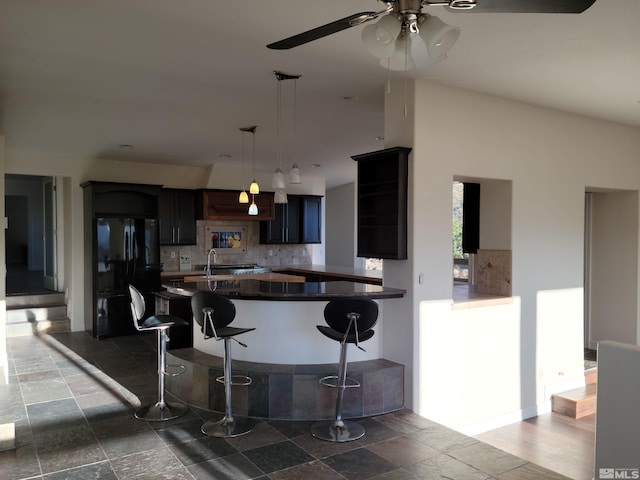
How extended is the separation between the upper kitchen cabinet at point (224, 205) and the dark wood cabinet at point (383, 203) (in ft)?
12.8

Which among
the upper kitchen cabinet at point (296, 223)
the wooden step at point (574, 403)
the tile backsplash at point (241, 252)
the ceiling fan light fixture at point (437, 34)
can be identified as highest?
the ceiling fan light fixture at point (437, 34)

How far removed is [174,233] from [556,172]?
5415 mm

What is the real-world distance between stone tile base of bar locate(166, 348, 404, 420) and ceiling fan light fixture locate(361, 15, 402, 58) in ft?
8.18

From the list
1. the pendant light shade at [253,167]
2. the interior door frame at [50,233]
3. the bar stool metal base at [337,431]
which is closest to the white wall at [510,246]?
the bar stool metal base at [337,431]

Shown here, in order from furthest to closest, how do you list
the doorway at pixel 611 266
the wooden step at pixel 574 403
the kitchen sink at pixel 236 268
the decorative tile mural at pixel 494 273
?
the kitchen sink at pixel 236 268 → the doorway at pixel 611 266 → the wooden step at pixel 574 403 → the decorative tile mural at pixel 494 273

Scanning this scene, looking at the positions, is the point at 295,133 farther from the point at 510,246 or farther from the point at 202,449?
the point at 202,449

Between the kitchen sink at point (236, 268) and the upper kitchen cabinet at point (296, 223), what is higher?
the upper kitchen cabinet at point (296, 223)

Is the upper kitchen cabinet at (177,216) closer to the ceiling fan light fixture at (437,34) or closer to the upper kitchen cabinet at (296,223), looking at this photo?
the upper kitchen cabinet at (296,223)

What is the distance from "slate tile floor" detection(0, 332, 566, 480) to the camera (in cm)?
290

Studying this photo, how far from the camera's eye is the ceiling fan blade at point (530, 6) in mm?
1874

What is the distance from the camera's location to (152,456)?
10.1ft

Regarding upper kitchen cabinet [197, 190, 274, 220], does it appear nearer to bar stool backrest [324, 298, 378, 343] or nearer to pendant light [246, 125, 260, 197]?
pendant light [246, 125, 260, 197]

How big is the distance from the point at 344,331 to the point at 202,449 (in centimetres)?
117

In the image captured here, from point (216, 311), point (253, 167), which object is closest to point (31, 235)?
point (253, 167)
